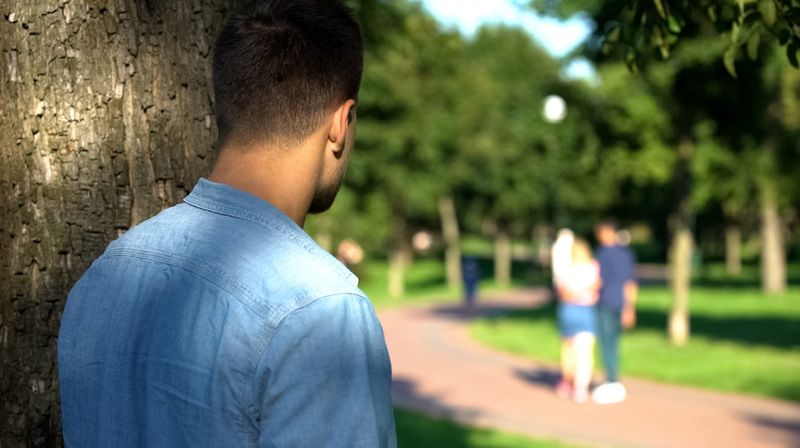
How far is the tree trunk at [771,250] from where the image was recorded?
106ft

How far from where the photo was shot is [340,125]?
63.7 inches

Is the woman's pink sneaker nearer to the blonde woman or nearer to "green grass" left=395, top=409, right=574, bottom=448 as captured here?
the blonde woman

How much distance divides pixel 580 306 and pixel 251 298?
32.5 feet

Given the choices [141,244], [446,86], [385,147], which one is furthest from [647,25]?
[446,86]

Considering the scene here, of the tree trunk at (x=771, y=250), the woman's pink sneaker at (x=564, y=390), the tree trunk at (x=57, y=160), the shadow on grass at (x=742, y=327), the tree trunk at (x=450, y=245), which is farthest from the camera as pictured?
the tree trunk at (x=450, y=245)

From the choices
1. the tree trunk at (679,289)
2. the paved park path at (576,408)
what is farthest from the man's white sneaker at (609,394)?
the tree trunk at (679,289)

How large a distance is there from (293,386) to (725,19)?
3.36 m

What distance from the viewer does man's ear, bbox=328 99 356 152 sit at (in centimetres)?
161

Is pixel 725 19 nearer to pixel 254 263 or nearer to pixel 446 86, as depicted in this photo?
pixel 254 263

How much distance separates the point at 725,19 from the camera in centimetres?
420

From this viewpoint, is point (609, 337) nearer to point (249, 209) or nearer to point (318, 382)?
point (249, 209)

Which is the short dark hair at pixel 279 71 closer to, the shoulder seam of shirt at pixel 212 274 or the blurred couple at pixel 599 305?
the shoulder seam of shirt at pixel 212 274

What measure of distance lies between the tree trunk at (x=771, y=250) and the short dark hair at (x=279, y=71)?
105 feet

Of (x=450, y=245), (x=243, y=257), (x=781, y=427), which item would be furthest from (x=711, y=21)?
(x=450, y=245)
